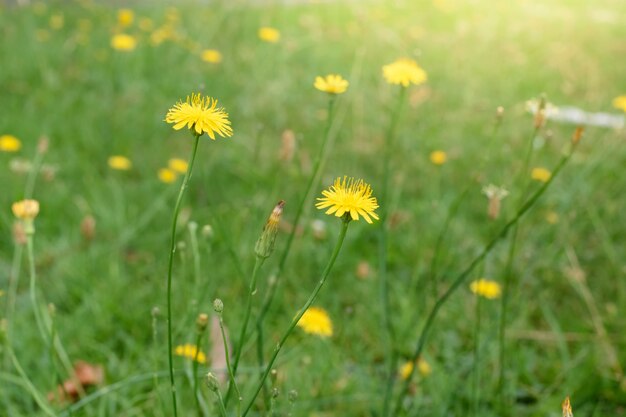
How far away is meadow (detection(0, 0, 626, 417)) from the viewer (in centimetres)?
133

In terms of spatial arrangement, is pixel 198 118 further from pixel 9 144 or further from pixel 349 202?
pixel 9 144

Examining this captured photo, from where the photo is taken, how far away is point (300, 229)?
2.12 metres

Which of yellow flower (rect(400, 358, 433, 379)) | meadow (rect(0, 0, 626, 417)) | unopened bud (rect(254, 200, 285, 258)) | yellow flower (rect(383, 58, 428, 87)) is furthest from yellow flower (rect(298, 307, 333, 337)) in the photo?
unopened bud (rect(254, 200, 285, 258))

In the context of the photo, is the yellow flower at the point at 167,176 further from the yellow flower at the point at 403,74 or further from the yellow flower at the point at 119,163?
the yellow flower at the point at 403,74

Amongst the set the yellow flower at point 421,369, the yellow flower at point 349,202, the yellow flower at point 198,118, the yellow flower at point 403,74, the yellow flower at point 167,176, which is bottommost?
the yellow flower at point 421,369

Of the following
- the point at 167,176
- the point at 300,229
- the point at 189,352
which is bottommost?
the point at 189,352

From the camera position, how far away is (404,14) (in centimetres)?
529

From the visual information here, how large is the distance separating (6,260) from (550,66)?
3.18 meters

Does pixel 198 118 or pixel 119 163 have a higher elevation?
pixel 119 163

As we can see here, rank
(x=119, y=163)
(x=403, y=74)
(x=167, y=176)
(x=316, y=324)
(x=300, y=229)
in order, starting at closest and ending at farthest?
(x=403, y=74) → (x=316, y=324) → (x=300, y=229) → (x=167, y=176) → (x=119, y=163)

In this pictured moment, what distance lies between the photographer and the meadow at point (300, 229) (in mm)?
1326

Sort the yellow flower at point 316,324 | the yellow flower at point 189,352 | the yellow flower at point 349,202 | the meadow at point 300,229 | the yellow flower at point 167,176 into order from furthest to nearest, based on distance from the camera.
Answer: the yellow flower at point 167,176 → the yellow flower at point 316,324 → the meadow at point 300,229 → the yellow flower at point 189,352 → the yellow flower at point 349,202

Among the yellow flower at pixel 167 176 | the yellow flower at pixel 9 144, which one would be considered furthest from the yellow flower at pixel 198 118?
the yellow flower at pixel 9 144

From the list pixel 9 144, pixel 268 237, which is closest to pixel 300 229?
pixel 9 144
